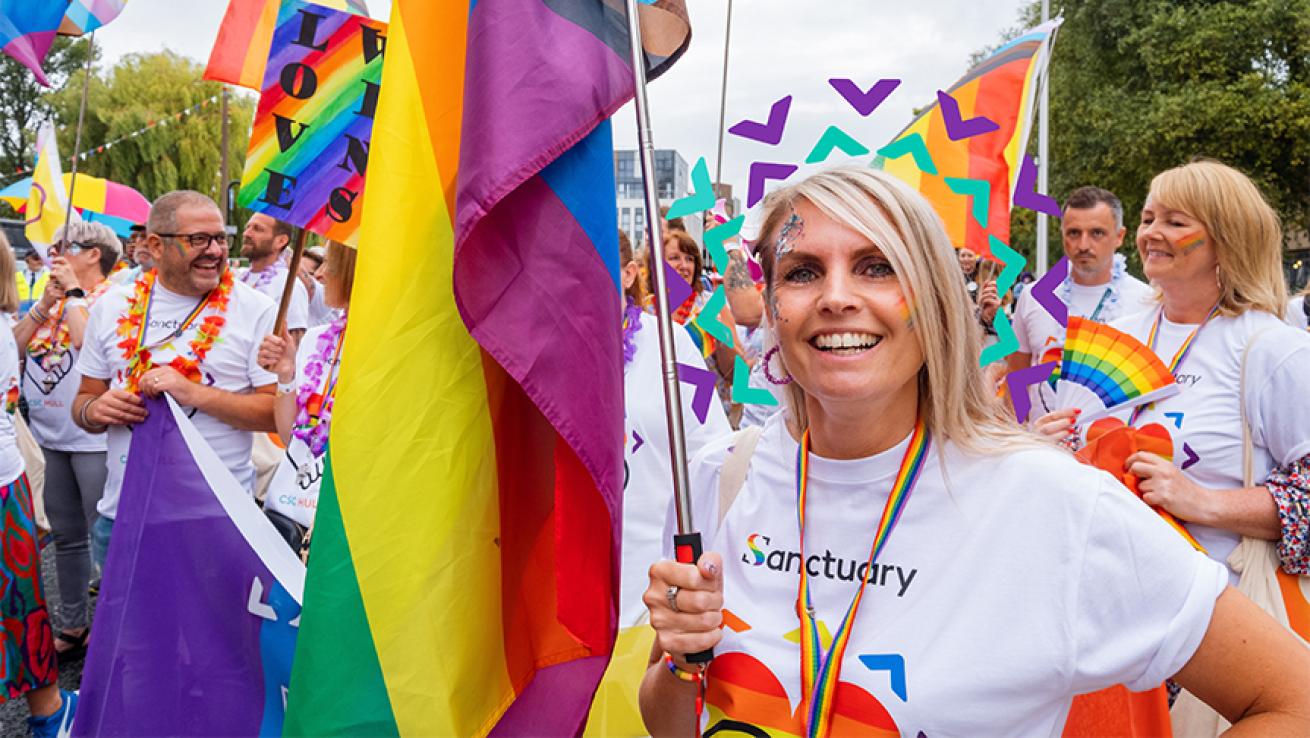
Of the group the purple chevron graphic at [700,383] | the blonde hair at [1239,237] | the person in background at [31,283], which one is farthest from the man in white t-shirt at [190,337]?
the person in background at [31,283]

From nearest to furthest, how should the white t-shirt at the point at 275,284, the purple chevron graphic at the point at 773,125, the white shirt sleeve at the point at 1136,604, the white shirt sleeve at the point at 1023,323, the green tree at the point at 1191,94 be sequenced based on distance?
the white shirt sleeve at the point at 1136,604
the purple chevron graphic at the point at 773,125
the white shirt sleeve at the point at 1023,323
the white t-shirt at the point at 275,284
the green tree at the point at 1191,94

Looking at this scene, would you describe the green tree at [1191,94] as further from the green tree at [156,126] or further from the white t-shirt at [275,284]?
the green tree at [156,126]

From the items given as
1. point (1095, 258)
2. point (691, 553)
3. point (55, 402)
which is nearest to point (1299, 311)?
point (1095, 258)

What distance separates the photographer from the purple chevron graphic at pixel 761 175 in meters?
1.94

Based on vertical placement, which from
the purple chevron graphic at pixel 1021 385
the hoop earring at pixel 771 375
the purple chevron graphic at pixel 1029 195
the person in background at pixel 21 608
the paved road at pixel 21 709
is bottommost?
the paved road at pixel 21 709

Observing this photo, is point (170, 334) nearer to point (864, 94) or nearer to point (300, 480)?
point (300, 480)

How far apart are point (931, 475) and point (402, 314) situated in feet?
3.16

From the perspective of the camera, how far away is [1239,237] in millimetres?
2855

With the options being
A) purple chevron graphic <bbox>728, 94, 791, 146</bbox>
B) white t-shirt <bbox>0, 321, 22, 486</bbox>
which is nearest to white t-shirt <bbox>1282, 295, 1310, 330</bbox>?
purple chevron graphic <bbox>728, 94, 791, 146</bbox>

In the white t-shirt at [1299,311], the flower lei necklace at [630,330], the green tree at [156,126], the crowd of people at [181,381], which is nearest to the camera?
the flower lei necklace at [630,330]

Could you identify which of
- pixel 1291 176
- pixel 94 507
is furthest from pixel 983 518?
pixel 1291 176

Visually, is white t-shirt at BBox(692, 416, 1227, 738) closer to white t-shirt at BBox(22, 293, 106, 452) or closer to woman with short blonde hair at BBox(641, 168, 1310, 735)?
woman with short blonde hair at BBox(641, 168, 1310, 735)

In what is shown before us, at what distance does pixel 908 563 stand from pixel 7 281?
4430mm

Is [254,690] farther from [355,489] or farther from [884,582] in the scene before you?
[884,582]
